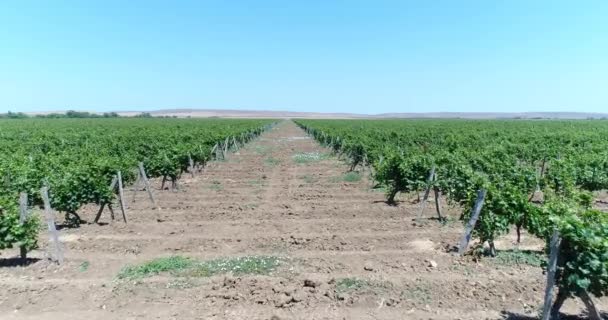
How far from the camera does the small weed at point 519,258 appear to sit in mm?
8625

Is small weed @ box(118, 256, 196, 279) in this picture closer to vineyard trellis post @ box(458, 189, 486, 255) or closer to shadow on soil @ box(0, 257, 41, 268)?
shadow on soil @ box(0, 257, 41, 268)

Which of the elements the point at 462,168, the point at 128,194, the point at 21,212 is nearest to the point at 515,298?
the point at 462,168

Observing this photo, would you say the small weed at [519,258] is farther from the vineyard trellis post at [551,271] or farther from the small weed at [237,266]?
the small weed at [237,266]

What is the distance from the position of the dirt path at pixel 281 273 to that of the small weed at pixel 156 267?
0.22 metres

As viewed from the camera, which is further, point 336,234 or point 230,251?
point 336,234

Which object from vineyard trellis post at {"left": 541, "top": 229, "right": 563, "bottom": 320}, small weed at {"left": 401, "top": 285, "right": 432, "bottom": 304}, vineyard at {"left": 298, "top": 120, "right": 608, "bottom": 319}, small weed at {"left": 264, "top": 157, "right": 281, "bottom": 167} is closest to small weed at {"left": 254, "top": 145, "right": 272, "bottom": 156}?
small weed at {"left": 264, "top": 157, "right": 281, "bottom": 167}

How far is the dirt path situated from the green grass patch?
209 mm

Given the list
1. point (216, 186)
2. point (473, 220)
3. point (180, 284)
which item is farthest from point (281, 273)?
point (216, 186)

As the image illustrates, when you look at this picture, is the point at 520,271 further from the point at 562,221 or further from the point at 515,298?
the point at 562,221

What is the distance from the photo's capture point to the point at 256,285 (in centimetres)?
758

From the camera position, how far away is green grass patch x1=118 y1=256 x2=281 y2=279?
323 inches

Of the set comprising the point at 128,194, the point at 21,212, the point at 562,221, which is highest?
the point at 562,221

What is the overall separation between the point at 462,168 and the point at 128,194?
1152cm

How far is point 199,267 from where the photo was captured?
27.8ft
